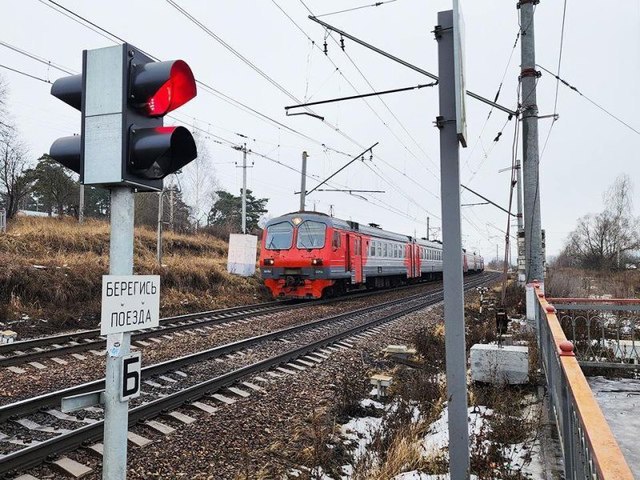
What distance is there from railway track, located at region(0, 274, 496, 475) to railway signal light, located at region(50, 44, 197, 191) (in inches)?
115

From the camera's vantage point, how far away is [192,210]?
4194cm

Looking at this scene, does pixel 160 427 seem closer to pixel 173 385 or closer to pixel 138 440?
pixel 138 440

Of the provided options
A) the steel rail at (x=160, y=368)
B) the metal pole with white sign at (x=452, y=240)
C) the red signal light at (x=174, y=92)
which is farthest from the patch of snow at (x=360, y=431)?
the red signal light at (x=174, y=92)

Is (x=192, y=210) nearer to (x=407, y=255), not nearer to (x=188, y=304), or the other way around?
(x=407, y=255)

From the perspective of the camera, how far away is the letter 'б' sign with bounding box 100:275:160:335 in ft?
7.52

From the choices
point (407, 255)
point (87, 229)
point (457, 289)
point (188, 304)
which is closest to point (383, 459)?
point (457, 289)

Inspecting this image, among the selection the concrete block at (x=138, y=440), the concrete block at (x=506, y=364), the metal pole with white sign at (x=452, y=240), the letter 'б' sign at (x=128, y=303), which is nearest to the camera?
the letter 'б' sign at (x=128, y=303)

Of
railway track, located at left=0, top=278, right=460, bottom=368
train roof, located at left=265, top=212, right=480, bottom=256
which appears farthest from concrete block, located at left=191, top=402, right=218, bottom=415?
train roof, located at left=265, top=212, right=480, bottom=256

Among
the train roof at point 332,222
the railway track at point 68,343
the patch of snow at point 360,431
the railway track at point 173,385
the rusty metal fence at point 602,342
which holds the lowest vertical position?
the patch of snow at point 360,431

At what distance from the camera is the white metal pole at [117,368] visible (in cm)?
236

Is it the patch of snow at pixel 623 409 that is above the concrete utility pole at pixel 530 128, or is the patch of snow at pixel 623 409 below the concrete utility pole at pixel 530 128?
below

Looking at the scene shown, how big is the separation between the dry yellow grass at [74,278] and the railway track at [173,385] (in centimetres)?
499

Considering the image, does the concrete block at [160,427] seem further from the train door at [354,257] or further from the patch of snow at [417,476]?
the train door at [354,257]

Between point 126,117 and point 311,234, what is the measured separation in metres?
14.5
